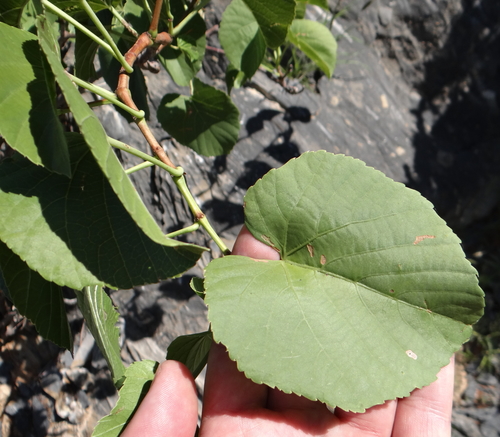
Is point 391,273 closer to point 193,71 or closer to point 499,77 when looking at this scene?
point 193,71

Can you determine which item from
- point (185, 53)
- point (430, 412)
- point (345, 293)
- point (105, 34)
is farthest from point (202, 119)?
point (430, 412)

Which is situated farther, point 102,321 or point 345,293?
point 102,321

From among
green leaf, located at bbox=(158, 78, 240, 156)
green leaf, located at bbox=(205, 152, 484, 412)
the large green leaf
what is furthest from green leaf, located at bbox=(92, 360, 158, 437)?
green leaf, located at bbox=(158, 78, 240, 156)

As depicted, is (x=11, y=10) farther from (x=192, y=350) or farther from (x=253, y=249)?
(x=192, y=350)

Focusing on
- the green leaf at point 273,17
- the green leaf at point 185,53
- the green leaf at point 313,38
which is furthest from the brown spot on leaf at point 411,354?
the green leaf at point 313,38

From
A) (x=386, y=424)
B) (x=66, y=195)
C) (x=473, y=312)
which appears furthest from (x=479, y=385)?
(x=66, y=195)

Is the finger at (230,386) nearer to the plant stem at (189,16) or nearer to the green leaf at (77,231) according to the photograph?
the green leaf at (77,231)
